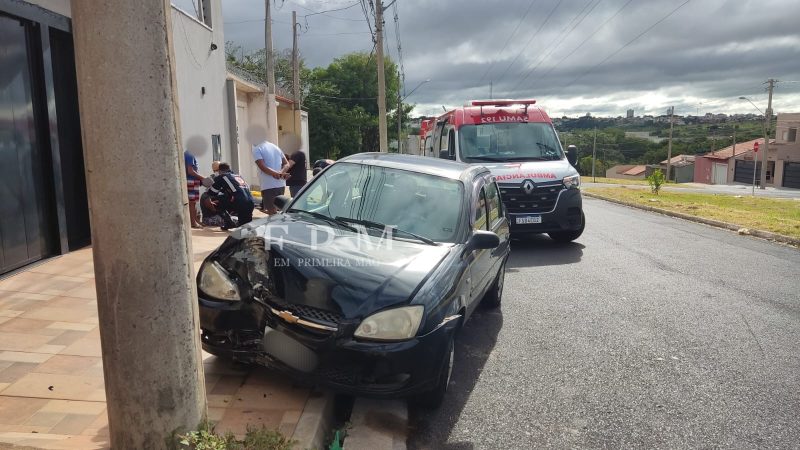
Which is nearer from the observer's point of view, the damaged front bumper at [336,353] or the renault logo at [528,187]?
the damaged front bumper at [336,353]

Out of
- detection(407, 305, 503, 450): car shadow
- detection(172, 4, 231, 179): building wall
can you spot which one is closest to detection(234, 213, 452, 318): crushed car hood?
detection(407, 305, 503, 450): car shadow

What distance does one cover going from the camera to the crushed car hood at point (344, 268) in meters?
3.39

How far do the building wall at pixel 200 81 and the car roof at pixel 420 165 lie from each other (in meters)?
5.86

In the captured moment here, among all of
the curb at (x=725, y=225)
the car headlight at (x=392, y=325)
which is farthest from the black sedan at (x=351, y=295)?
the curb at (x=725, y=225)

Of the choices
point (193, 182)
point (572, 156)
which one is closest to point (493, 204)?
point (572, 156)

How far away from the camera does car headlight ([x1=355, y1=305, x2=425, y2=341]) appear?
332 centimetres

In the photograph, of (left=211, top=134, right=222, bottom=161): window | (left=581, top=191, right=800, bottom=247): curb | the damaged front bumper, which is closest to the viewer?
the damaged front bumper

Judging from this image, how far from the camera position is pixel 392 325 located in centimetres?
→ 335

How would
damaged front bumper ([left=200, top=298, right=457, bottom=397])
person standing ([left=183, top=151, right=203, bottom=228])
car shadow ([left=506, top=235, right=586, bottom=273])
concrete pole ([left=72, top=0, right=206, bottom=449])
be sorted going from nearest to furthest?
1. concrete pole ([left=72, top=0, right=206, bottom=449])
2. damaged front bumper ([left=200, top=298, right=457, bottom=397])
3. car shadow ([left=506, top=235, right=586, bottom=273])
4. person standing ([left=183, top=151, right=203, bottom=228])

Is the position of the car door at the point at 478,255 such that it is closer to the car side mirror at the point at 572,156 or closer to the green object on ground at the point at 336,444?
the green object on ground at the point at 336,444

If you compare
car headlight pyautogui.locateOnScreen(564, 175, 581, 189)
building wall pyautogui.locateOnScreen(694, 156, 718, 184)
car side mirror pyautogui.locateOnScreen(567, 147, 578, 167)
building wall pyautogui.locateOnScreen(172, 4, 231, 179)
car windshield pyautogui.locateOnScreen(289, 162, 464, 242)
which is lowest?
building wall pyautogui.locateOnScreen(694, 156, 718, 184)

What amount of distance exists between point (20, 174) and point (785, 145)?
→ 5996 centimetres

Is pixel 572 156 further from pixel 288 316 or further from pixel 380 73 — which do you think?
pixel 380 73

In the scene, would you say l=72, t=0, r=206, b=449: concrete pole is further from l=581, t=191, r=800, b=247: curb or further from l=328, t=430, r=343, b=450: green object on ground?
l=581, t=191, r=800, b=247: curb
